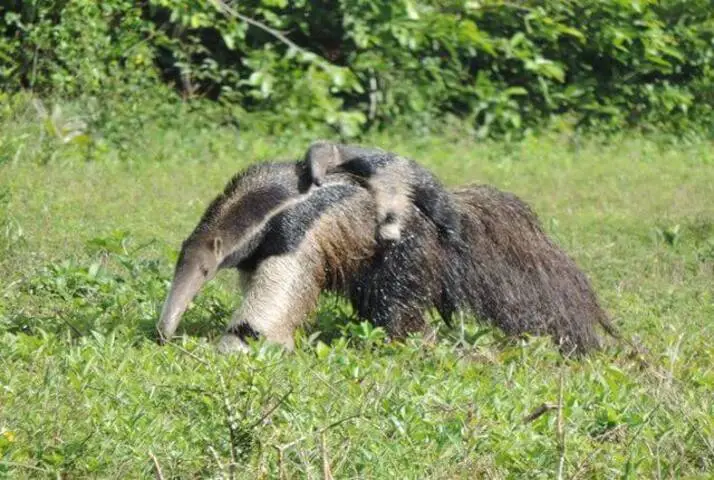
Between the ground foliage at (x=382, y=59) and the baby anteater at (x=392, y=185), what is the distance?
5.52 meters

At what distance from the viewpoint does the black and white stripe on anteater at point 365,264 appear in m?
6.60

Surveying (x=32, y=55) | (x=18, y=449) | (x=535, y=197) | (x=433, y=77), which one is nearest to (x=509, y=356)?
(x=18, y=449)

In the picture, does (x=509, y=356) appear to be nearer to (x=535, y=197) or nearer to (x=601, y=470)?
(x=601, y=470)

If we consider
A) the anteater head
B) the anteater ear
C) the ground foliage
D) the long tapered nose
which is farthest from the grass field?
the ground foliage

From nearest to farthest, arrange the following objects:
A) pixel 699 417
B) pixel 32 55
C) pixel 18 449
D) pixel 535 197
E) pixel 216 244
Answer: pixel 18 449 < pixel 699 417 < pixel 216 244 < pixel 535 197 < pixel 32 55

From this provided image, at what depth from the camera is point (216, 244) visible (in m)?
6.68

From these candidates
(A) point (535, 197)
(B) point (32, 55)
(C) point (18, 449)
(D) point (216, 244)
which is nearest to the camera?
(C) point (18, 449)

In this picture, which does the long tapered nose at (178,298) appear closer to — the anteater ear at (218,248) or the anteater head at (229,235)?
the anteater head at (229,235)

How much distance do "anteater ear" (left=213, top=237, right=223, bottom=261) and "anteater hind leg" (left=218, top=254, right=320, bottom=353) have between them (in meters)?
0.18

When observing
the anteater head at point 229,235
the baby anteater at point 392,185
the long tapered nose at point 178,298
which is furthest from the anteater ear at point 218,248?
the baby anteater at point 392,185

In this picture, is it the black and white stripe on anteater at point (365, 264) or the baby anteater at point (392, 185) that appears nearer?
the black and white stripe on anteater at point (365, 264)

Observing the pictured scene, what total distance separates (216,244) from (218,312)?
0.68 metres

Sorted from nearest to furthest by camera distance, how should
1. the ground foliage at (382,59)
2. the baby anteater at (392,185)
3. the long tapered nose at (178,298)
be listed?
the long tapered nose at (178,298) → the baby anteater at (392,185) → the ground foliage at (382,59)

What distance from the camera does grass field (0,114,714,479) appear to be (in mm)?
4750
